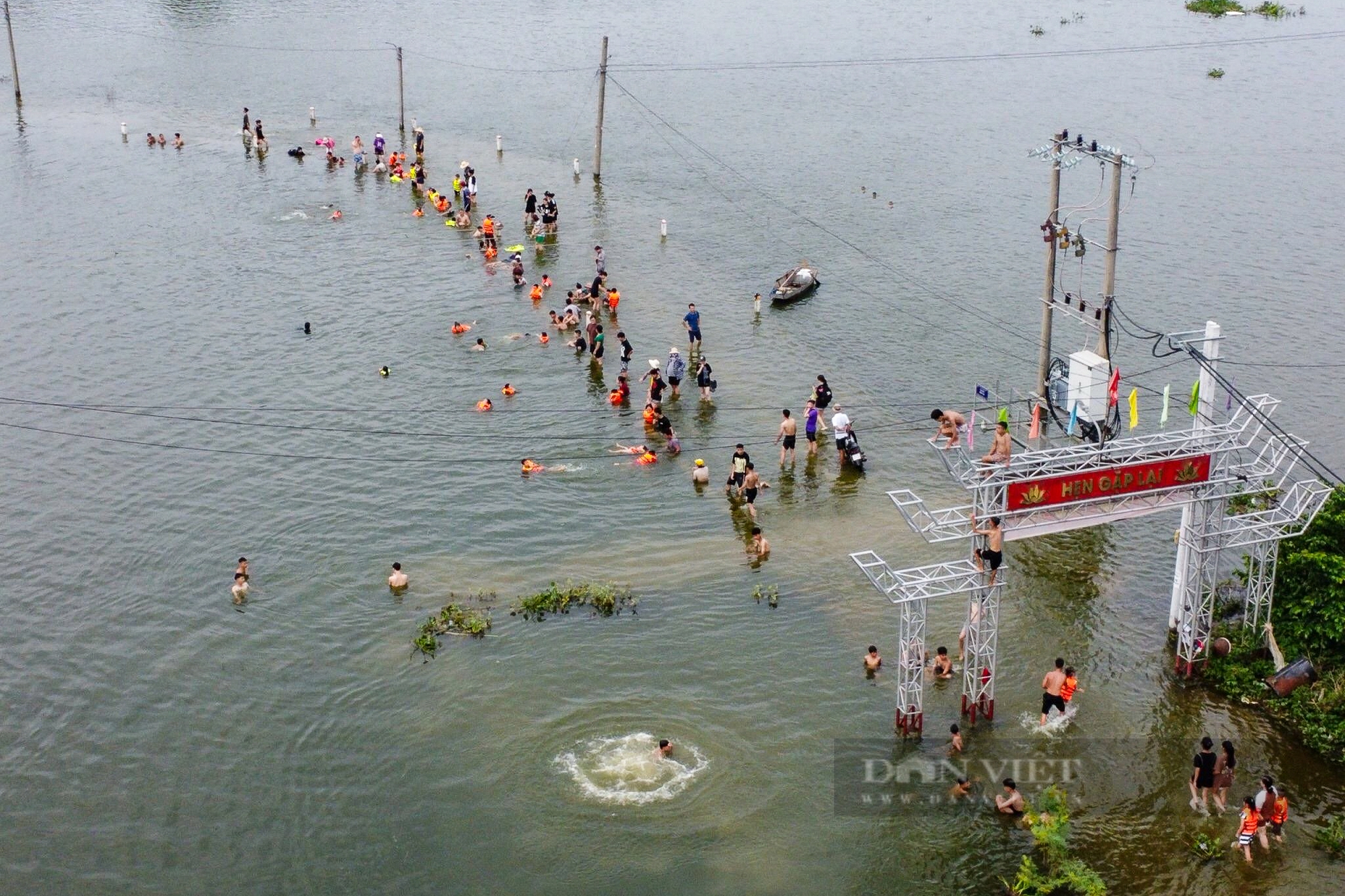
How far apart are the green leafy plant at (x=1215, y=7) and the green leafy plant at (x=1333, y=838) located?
102191 mm

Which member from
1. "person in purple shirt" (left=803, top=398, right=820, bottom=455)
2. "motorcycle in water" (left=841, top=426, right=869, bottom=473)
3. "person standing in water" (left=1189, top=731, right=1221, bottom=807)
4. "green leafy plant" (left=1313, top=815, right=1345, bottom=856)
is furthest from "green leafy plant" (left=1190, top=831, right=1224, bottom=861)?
"person in purple shirt" (left=803, top=398, right=820, bottom=455)

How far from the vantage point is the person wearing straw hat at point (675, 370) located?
46.2 metres

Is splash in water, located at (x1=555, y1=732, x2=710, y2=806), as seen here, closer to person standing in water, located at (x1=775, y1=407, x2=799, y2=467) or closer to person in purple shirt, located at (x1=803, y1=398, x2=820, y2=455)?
person standing in water, located at (x1=775, y1=407, x2=799, y2=467)

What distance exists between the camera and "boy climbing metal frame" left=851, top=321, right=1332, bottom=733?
2736 cm

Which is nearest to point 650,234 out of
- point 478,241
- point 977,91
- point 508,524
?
point 478,241

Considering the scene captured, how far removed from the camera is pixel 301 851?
26484 mm

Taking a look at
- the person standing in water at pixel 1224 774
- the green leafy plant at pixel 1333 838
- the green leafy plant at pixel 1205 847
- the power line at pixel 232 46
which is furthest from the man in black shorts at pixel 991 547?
the power line at pixel 232 46

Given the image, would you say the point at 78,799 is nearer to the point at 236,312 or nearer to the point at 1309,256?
the point at 236,312

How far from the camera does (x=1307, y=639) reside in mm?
30328

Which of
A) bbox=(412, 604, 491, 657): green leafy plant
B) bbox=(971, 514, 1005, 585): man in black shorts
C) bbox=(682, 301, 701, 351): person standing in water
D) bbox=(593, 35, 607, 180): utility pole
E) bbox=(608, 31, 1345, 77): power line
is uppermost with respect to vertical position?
bbox=(608, 31, 1345, 77): power line

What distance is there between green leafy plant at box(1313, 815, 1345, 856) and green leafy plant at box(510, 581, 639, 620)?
1609 cm

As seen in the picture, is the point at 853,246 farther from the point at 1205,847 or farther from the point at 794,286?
the point at 1205,847

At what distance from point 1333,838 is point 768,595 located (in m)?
14.1
